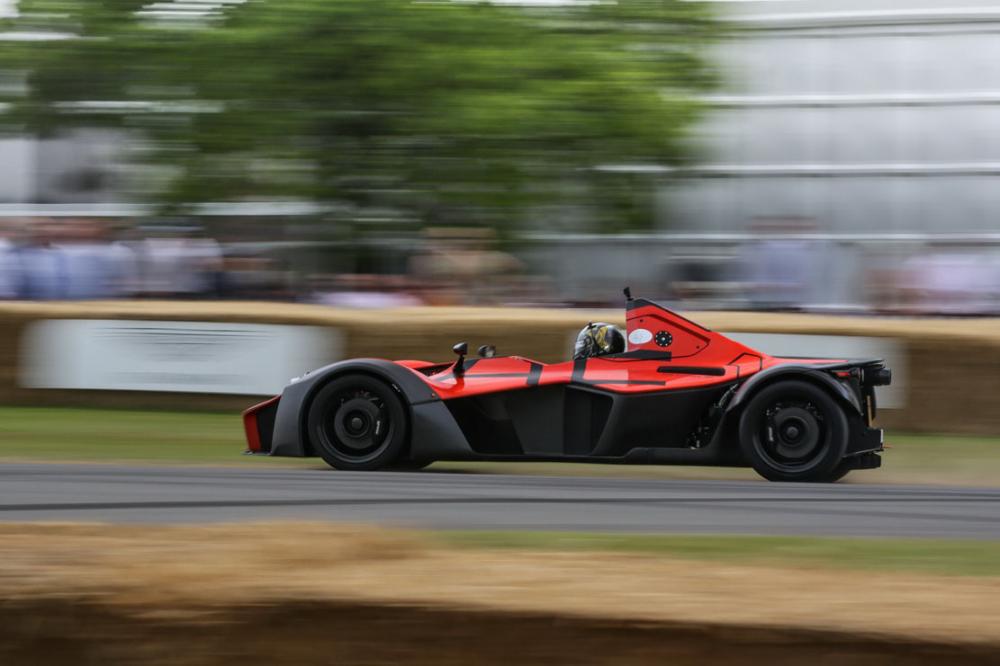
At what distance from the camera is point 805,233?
15883mm

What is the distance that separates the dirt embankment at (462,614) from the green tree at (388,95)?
1195 centimetres

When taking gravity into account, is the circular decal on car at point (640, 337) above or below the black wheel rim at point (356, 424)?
above

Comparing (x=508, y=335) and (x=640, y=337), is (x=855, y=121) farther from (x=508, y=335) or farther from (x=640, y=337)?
(x=640, y=337)

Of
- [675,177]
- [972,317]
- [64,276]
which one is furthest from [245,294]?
[972,317]

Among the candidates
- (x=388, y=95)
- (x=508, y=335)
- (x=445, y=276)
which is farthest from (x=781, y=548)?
(x=388, y=95)

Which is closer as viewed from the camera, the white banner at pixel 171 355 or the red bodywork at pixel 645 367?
the red bodywork at pixel 645 367

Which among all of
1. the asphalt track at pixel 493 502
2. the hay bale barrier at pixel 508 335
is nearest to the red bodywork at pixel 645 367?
the asphalt track at pixel 493 502

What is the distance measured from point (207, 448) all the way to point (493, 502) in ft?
13.1

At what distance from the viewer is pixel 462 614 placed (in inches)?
150

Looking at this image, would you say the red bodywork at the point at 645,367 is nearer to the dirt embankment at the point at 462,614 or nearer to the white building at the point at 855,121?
the dirt embankment at the point at 462,614

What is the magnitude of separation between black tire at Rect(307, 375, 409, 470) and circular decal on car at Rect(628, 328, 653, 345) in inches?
59.2

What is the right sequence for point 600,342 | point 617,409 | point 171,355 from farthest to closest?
1. point 171,355
2. point 600,342
3. point 617,409

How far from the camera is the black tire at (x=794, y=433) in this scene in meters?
8.51

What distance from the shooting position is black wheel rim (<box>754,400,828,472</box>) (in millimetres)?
8562
